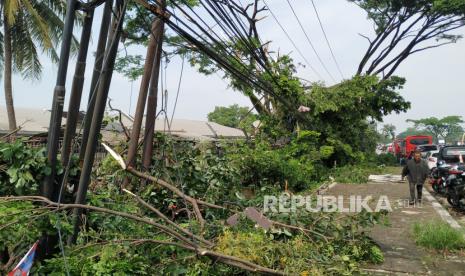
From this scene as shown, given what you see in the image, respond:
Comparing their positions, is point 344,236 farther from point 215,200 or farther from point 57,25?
point 57,25

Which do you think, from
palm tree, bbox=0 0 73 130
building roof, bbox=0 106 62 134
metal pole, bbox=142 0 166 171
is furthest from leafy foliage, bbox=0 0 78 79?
metal pole, bbox=142 0 166 171

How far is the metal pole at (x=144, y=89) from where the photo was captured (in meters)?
8.24

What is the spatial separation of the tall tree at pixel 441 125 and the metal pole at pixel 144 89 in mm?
87075

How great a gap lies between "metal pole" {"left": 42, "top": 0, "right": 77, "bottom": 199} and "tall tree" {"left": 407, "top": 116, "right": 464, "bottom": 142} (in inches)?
3538

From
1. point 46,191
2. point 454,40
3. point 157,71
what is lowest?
point 46,191

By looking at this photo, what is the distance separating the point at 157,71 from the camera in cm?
933

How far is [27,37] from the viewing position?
1852cm

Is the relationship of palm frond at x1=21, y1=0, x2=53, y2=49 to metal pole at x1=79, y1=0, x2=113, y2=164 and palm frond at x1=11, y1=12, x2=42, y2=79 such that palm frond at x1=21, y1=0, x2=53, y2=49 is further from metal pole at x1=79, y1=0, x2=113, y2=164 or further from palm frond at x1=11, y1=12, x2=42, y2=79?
metal pole at x1=79, y1=0, x2=113, y2=164

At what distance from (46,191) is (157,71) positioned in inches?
167

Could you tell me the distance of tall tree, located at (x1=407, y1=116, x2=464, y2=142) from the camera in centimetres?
8531

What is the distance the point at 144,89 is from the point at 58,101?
3040 mm

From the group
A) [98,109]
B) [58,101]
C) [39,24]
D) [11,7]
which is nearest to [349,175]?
[39,24]

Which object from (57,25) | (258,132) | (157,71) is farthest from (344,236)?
(57,25)

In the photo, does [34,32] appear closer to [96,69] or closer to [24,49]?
[24,49]
